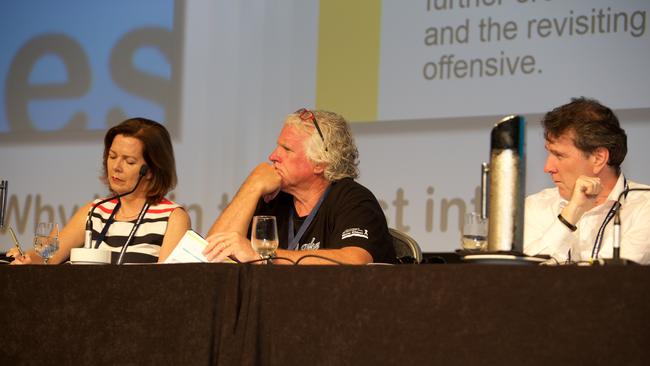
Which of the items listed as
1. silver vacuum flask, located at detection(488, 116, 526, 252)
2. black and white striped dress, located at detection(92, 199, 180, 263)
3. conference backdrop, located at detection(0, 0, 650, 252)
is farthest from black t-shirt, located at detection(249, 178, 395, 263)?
conference backdrop, located at detection(0, 0, 650, 252)

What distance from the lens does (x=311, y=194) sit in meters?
3.20

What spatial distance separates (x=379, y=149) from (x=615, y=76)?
103 cm

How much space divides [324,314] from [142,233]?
59.5 inches

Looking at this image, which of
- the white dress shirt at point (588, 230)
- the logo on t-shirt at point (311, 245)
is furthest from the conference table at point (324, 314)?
the logo on t-shirt at point (311, 245)

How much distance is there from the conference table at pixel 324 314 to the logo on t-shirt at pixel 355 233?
810mm

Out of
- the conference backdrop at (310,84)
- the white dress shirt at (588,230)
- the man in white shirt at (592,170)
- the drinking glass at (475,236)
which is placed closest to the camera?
the drinking glass at (475,236)

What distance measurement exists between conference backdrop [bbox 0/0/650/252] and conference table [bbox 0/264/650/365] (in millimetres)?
2060

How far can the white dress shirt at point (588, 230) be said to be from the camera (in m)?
2.65

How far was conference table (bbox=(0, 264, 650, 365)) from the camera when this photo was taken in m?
1.78

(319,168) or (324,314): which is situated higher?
(319,168)

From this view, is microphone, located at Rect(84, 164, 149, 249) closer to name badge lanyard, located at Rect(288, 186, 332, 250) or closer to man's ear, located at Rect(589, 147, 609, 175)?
name badge lanyard, located at Rect(288, 186, 332, 250)

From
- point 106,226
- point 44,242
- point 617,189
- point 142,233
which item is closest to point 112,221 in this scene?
point 106,226

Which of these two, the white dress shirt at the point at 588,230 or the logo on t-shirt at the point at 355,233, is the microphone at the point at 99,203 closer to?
the logo on t-shirt at the point at 355,233

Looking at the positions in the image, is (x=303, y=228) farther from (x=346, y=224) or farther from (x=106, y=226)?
(x=106, y=226)
